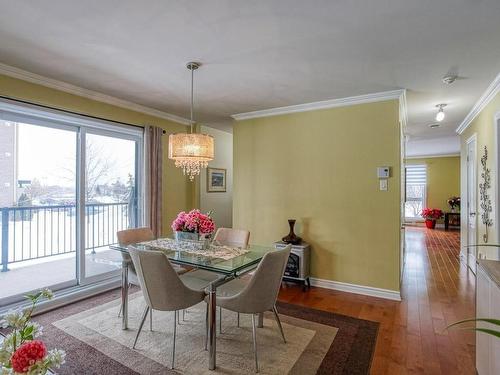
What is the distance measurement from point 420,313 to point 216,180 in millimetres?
3981

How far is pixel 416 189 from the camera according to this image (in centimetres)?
1020

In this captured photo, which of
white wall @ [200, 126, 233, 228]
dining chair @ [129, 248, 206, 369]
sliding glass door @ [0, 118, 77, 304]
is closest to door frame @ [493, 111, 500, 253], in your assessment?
dining chair @ [129, 248, 206, 369]

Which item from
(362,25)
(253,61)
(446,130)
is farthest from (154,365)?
(446,130)

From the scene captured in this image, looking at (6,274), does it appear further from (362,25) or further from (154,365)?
(362,25)

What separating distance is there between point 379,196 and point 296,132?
1427 millimetres

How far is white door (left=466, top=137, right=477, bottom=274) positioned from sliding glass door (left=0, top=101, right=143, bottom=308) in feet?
17.0

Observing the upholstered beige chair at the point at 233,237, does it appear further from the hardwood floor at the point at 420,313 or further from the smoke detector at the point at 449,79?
the smoke detector at the point at 449,79

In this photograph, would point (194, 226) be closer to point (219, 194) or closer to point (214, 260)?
point (214, 260)

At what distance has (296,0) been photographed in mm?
1731

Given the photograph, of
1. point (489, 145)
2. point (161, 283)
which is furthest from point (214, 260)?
point (489, 145)

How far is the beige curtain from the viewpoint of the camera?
4152mm

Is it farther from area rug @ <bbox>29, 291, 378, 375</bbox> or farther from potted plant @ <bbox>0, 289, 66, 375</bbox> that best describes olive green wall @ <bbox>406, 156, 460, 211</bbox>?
potted plant @ <bbox>0, 289, 66, 375</bbox>

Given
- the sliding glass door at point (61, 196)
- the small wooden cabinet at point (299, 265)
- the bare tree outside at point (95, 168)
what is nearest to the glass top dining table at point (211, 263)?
the sliding glass door at point (61, 196)

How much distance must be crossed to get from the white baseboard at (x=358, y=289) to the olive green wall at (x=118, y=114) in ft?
8.12
